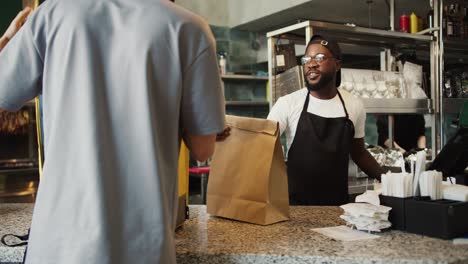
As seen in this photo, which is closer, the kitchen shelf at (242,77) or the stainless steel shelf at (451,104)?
the stainless steel shelf at (451,104)

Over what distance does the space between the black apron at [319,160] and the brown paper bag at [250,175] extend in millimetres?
965

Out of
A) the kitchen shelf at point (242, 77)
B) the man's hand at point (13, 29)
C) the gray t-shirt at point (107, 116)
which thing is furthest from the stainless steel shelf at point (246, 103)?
the gray t-shirt at point (107, 116)

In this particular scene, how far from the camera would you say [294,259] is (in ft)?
4.01

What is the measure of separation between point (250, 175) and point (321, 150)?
111 cm

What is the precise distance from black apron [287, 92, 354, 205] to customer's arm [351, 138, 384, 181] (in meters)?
0.04

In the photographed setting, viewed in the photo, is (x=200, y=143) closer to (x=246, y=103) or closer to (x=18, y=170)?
(x=18, y=170)

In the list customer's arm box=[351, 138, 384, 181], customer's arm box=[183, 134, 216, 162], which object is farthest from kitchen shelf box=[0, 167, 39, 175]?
customer's arm box=[183, 134, 216, 162]

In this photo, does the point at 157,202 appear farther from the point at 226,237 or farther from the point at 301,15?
the point at 301,15

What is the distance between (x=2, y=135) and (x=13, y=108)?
9.12 ft

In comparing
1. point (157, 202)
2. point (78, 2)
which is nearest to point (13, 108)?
point (78, 2)

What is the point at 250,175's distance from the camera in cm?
156

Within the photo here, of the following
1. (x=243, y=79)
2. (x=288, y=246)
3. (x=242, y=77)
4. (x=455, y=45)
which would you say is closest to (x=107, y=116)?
(x=288, y=246)

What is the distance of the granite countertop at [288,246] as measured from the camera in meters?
1.21

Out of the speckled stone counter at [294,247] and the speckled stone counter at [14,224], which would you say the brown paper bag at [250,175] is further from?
the speckled stone counter at [14,224]
